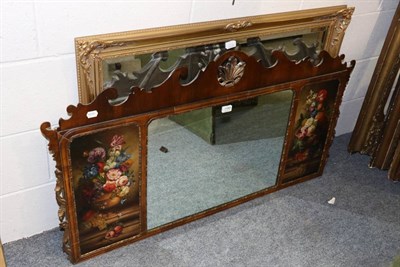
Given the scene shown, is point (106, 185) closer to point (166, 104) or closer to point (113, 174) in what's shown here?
point (113, 174)

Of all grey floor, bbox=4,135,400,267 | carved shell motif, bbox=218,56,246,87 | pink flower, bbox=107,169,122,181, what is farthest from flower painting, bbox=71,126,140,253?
carved shell motif, bbox=218,56,246,87

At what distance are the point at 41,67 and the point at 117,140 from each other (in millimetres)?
347

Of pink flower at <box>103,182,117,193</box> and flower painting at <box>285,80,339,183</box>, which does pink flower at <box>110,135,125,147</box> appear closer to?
pink flower at <box>103,182,117,193</box>

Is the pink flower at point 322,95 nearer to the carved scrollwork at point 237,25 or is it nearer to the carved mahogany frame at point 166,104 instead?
the carved mahogany frame at point 166,104

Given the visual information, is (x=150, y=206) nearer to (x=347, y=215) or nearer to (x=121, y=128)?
(x=121, y=128)

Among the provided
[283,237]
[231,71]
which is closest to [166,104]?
[231,71]

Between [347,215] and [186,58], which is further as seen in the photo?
[347,215]

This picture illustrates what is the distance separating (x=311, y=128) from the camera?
7.16ft

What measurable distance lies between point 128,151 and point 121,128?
112mm

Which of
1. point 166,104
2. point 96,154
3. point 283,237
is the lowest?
point 283,237

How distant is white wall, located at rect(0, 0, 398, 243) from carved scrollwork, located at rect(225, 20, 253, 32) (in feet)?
0.15

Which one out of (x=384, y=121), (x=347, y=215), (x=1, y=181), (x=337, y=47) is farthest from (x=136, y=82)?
(x=384, y=121)

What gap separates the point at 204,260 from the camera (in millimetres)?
1855

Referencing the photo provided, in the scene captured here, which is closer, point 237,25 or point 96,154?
point 96,154
